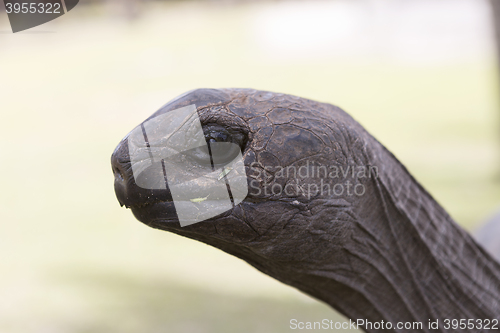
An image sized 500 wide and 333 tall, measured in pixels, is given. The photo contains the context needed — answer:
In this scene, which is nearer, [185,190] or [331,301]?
[185,190]

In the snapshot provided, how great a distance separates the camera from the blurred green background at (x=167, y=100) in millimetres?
3709

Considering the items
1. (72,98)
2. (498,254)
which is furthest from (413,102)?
(498,254)

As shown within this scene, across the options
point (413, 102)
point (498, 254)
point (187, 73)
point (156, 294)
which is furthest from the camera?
point (187, 73)

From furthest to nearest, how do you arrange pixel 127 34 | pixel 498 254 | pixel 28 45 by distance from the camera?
pixel 127 34, pixel 28 45, pixel 498 254

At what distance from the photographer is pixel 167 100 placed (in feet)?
32.5

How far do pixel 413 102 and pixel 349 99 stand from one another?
57.3 inches

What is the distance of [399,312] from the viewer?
1.20 meters

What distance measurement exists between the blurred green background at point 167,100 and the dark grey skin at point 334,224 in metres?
1.60

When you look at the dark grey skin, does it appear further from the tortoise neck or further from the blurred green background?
A: the blurred green background

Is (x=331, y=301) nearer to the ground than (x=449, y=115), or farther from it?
farther from it

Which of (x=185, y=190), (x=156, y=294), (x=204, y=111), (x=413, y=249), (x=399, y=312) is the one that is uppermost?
(x=204, y=111)

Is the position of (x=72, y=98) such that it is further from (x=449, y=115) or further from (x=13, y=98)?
(x=449, y=115)

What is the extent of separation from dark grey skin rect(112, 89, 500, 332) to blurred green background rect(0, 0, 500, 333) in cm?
160

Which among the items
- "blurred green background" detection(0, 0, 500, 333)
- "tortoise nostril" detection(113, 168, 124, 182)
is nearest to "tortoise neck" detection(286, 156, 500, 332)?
"tortoise nostril" detection(113, 168, 124, 182)
